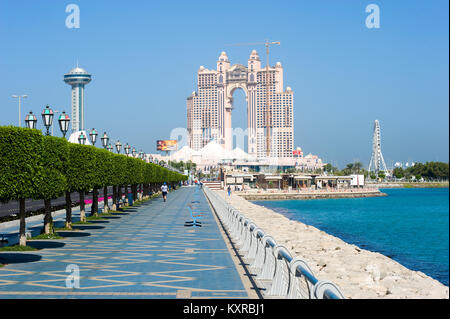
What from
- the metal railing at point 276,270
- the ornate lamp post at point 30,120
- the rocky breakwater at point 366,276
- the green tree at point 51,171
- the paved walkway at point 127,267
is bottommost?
the rocky breakwater at point 366,276

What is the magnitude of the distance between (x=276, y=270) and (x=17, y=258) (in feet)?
31.4

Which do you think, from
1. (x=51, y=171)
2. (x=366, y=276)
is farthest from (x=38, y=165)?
(x=366, y=276)

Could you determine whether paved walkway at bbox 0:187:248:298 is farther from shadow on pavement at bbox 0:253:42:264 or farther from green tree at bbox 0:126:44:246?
green tree at bbox 0:126:44:246

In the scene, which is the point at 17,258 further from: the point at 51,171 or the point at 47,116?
the point at 47,116

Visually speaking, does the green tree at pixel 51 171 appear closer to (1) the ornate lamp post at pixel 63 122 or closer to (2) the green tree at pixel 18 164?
(2) the green tree at pixel 18 164

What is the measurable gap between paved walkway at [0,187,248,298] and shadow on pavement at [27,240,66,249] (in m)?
0.04

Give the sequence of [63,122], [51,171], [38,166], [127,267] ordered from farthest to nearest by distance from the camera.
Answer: [63,122], [51,171], [38,166], [127,267]

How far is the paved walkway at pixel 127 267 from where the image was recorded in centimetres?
1285

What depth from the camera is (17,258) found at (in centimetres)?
1833

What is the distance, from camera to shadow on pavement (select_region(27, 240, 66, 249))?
21.5 metres

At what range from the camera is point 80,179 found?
89.4ft

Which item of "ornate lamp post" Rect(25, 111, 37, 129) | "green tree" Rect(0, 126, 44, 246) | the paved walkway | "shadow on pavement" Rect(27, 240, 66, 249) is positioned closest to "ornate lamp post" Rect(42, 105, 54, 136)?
"ornate lamp post" Rect(25, 111, 37, 129)

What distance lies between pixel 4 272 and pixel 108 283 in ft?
11.6

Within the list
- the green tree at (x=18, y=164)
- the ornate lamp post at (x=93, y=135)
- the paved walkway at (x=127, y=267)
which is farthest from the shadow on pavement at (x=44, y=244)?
the ornate lamp post at (x=93, y=135)
